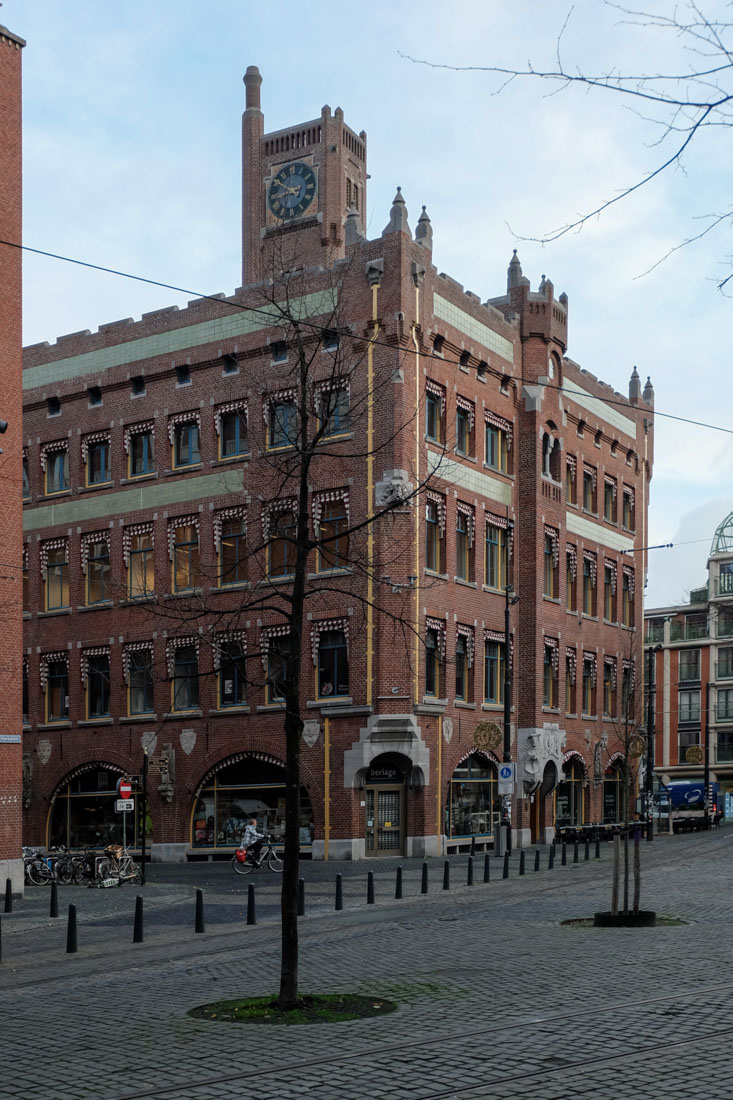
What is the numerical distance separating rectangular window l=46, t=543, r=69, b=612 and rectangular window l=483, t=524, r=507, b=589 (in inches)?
587

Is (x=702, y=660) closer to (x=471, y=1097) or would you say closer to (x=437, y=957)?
(x=437, y=957)

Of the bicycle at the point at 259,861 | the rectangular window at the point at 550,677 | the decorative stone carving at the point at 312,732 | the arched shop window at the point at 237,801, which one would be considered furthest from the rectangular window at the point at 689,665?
the bicycle at the point at 259,861

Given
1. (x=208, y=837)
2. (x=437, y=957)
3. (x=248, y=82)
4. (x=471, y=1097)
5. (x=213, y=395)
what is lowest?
(x=208, y=837)

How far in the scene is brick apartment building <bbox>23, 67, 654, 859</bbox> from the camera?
40312 millimetres

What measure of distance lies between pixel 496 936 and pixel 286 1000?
669cm

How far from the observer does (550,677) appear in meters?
49.6

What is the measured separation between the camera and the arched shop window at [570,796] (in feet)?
166

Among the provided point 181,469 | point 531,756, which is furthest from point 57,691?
point 531,756

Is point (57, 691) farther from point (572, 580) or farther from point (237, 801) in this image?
point (572, 580)

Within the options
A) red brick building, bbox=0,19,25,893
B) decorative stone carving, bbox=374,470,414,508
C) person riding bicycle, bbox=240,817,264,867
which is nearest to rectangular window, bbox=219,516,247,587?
decorative stone carving, bbox=374,470,414,508

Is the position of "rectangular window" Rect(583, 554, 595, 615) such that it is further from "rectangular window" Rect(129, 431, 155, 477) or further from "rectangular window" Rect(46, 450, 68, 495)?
"rectangular window" Rect(46, 450, 68, 495)

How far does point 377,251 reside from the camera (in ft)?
135

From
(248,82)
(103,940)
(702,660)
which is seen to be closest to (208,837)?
(103,940)

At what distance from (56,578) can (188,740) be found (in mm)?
8671
